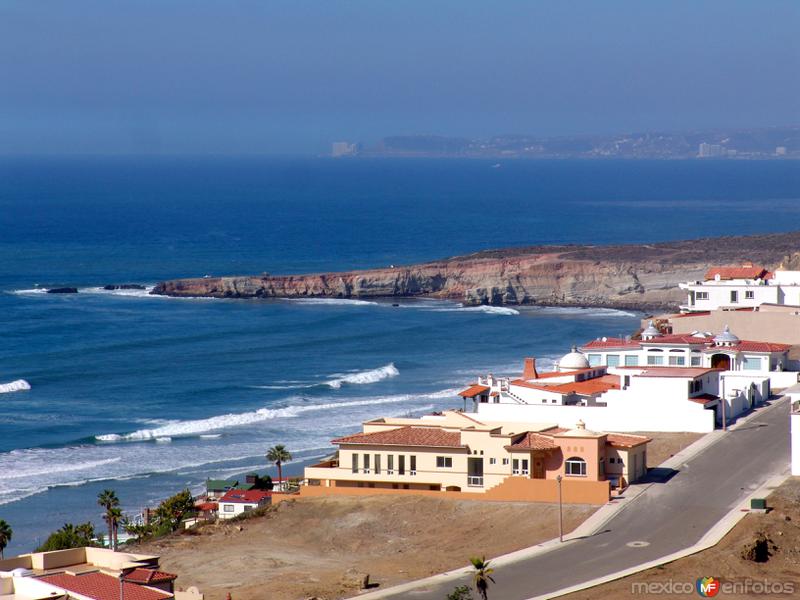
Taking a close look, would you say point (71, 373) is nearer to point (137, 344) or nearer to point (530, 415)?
point (137, 344)

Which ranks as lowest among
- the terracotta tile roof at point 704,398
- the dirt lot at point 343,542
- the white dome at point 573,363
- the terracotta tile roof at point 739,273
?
the dirt lot at point 343,542

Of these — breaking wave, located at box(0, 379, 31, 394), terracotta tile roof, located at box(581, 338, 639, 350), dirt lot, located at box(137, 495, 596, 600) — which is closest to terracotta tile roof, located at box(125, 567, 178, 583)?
dirt lot, located at box(137, 495, 596, 600)

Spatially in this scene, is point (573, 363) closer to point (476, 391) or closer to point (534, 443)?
point (476, 391)

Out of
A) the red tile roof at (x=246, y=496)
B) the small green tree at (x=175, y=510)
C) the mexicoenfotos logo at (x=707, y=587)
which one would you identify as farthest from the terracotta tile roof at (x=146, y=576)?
the red tile roof at (x=246, y=496)

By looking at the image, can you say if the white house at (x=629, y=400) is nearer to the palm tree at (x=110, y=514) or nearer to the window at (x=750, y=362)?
the window at (x=750, y=362)

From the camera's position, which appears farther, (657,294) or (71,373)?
(657,294)

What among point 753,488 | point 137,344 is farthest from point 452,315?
point 753,488
